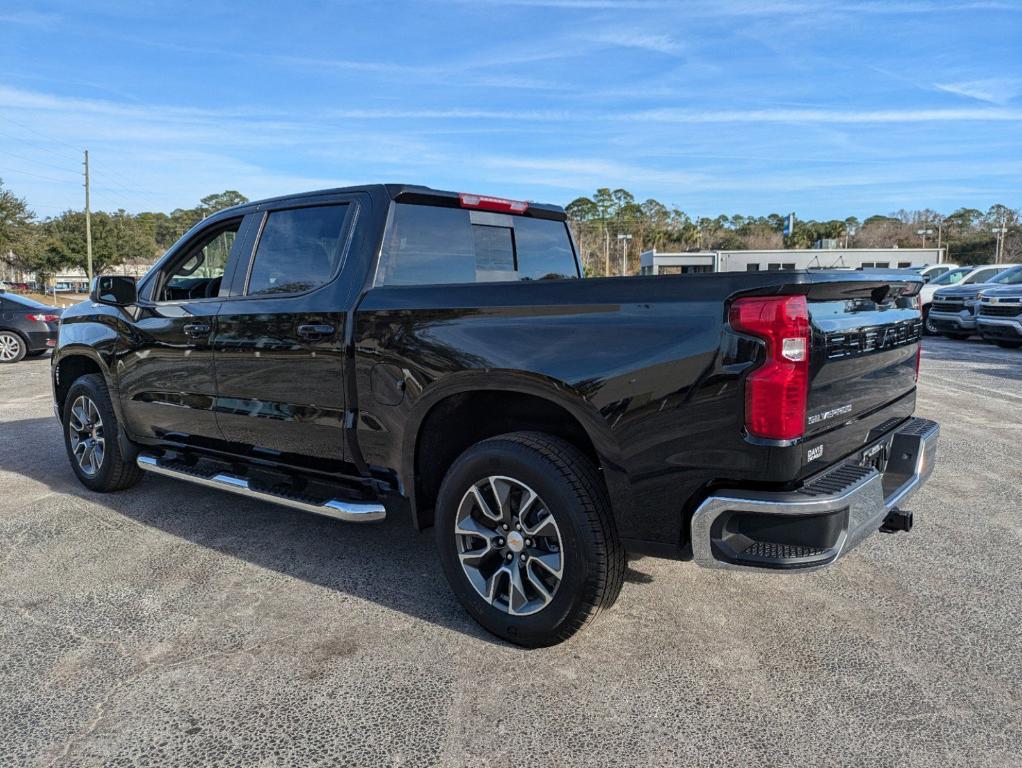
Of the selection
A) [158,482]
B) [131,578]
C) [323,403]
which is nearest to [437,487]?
[323,403]

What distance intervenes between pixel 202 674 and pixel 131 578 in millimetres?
1178

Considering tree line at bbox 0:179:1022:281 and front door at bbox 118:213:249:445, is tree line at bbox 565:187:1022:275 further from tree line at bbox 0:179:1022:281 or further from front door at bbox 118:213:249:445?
front door at bbox 118:213:249:445

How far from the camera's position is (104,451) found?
197 inches

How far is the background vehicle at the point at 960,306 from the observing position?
16047mm

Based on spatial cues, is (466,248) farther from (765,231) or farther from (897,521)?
(765,231)

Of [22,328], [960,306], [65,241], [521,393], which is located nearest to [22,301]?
[22,328]

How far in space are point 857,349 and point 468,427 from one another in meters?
1.68

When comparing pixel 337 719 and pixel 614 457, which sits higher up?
pixel 614 457

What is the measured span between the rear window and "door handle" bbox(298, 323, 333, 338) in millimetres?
332

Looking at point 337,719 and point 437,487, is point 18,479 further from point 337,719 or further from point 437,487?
point 337,719

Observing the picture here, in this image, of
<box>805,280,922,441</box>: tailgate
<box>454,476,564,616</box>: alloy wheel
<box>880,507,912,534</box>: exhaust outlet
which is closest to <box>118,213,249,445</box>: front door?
<box>454,476,564,616</box>: alloy wheel

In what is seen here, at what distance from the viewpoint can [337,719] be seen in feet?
8.23

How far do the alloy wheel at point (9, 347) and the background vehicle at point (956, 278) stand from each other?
19.7 m

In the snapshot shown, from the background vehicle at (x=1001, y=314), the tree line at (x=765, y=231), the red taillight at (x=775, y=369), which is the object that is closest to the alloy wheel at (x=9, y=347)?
the red taillight at (x=775, y=369)
